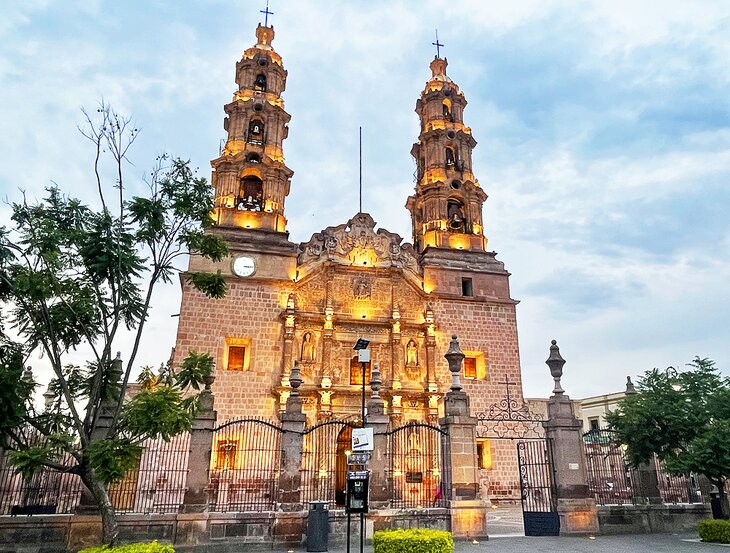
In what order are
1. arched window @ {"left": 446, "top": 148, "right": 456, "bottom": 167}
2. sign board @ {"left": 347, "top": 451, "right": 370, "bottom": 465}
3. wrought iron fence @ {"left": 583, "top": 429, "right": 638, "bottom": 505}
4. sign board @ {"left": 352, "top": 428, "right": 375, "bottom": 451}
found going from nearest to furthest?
1. sign board @ {"left": 347, "top": 451, "right": 370, "bottom": 465}
2. sign board @ {"left": 352, "top": 428, "right": 375, "bottom": 451}
3. wrought iron fence @ {"left": 583, "top": 429, "right": 638, "bottom": 505}
4. arched window @ {"left": 446, "top": 148, "right": 456, "bottom": 167}

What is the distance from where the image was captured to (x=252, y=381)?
22156 mm

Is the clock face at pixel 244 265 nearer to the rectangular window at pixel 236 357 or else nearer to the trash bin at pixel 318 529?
the rectangular window at pixel 236 357

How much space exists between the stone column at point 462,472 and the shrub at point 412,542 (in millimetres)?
3232

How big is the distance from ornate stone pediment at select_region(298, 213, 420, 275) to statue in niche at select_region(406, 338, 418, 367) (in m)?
3.73

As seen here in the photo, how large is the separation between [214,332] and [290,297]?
363 centimetres

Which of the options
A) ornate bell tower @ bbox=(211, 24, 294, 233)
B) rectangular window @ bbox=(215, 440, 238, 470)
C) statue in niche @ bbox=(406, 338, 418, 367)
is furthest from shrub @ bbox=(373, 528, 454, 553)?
ornate bell tower @ bbox=(211, 24, 294, 233)

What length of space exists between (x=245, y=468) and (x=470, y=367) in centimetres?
1366

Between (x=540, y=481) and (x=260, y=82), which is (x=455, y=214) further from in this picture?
(x=540, y=481)

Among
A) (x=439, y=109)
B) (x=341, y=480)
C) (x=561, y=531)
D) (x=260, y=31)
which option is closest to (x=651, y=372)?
(x=561, y=531)

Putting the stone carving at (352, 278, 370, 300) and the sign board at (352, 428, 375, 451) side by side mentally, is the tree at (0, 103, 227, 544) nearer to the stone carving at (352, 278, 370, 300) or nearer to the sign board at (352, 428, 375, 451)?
the sign board at (352, 428, 375, 451)

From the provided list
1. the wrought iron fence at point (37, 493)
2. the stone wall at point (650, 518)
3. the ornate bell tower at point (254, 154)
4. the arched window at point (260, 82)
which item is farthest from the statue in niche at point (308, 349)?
the arched window at point (260, 82)

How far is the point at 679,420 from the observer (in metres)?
13.6

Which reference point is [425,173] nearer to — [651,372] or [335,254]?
[335,254]

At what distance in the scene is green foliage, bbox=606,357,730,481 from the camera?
502 inches
